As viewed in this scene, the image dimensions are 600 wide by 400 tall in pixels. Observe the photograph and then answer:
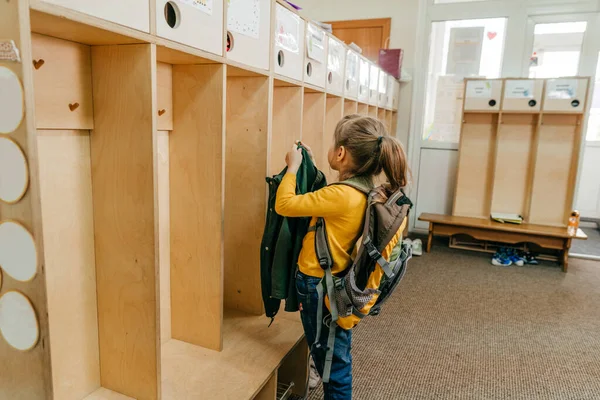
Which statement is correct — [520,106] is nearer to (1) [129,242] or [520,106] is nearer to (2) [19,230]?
(1) [129,242]

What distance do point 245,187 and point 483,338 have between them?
174 cm

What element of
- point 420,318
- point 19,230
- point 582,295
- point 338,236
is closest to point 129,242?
point 19,230

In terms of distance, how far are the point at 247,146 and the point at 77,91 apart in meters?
0.81

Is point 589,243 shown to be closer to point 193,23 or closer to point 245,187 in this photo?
point 245,187

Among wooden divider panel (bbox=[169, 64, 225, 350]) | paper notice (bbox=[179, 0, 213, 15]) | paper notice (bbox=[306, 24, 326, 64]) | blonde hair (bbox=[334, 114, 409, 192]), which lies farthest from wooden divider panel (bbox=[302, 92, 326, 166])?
paper notice (bbox=[179, 0, 213, 15])

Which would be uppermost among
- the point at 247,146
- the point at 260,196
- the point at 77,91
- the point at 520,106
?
the point at 520,106

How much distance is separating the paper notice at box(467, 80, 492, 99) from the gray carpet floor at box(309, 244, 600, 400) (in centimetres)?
169

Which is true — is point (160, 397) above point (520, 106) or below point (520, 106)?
below

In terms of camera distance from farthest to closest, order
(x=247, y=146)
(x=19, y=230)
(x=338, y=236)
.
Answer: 1. (x=247, y=146)
2. (x=338, y=236)
3. (x=19, y=230)

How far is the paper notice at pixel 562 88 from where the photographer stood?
399cm

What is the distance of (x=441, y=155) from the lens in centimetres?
482

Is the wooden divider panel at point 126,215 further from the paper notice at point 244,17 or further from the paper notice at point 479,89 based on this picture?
the paper notice at point 479,89

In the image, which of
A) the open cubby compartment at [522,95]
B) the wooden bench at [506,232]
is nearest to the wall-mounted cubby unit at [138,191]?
the wooden bench at [506,232]

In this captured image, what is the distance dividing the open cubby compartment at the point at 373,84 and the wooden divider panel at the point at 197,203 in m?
2.10
